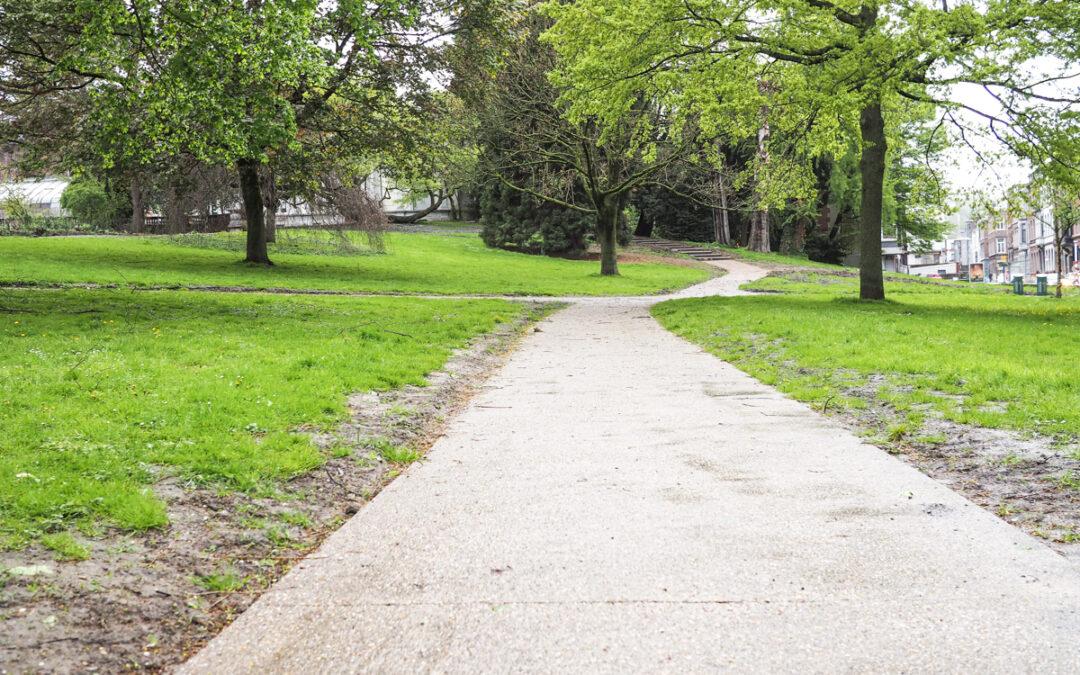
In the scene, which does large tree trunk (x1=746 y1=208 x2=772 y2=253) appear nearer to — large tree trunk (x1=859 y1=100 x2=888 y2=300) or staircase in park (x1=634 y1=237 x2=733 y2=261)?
staircase in park (x1=634 y1=237 x2=733 y2=261)

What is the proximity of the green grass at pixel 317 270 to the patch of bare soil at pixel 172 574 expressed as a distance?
19.1 m

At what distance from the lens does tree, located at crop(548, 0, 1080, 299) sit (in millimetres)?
15797

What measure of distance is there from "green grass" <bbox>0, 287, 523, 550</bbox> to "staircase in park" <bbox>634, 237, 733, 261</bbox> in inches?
1448

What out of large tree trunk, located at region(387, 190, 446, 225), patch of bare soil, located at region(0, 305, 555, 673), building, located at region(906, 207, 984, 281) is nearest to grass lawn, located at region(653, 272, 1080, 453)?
patch of bare soil, located at region(0, 305, 555, 673)

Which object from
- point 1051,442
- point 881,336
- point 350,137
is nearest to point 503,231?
point 350,137

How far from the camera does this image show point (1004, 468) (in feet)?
18.9

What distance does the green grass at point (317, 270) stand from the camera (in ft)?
80.7

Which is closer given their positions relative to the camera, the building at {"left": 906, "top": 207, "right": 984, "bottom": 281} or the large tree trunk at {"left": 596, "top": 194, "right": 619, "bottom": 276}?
the large tree trunk at {"left": 596, "top": 194, "right": 619, "bottom": 276}

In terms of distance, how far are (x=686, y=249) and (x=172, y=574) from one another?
49.3 meters

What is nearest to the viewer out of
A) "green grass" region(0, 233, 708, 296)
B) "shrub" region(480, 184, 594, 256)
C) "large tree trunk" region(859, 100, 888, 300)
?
"large tree trunk" region(859, 100, 888, 300)

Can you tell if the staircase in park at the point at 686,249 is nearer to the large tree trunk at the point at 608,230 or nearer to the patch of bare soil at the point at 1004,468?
the large tree trunk at the point at 608,230

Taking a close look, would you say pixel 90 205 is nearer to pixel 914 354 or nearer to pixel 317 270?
pixel 317 270

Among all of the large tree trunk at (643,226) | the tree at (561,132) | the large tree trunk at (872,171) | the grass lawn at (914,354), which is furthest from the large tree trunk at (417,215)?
the grass lawn at (914,354)

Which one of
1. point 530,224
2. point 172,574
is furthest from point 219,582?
point 530,224
